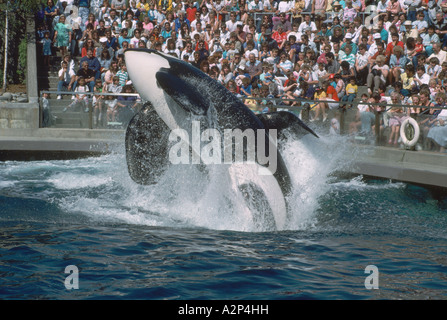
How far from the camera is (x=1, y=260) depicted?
751cm

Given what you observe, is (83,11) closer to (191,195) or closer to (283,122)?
(191,195)

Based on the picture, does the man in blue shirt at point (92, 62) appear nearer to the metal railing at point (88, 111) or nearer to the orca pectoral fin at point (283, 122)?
the metal railing at point (88, 111)

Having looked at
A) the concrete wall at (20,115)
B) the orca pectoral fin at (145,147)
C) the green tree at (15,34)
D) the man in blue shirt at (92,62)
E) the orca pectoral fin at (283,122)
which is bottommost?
the orca pectoral fin at (145,147)

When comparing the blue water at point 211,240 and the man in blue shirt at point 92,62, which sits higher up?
the man in blue shirt at point 92,62

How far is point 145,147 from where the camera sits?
1022 centimetres

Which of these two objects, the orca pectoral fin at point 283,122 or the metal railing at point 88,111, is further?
the metal railing at point 88,111

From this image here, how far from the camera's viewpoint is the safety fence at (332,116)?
13438mm

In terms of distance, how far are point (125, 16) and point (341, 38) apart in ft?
23.5

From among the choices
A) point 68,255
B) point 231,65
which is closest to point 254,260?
point 68,255

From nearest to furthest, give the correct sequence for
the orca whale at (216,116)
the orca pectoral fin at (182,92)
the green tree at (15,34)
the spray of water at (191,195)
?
the orca pectoral fin at (182,92), the orca whale at (216,116), the spray of water at (191,195), the green tree at (15,34)

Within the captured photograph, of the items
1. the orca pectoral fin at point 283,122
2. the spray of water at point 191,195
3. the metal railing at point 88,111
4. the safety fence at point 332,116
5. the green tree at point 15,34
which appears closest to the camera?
the spray of water at point 191,195

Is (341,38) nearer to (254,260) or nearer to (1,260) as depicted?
(254,260)

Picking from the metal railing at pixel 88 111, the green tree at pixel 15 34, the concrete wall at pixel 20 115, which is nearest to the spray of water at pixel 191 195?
the metal railing at pixel 88 111

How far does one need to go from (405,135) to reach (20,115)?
9.29 meters
